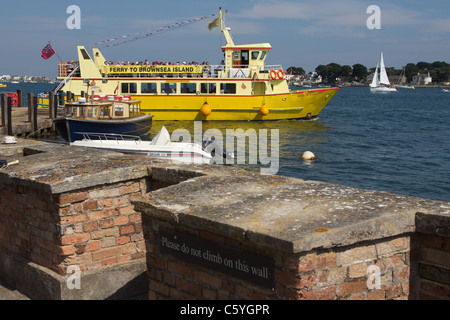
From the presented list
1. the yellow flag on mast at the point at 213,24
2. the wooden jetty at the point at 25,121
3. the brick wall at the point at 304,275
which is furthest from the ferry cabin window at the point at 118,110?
the brick wall at the point at 304,275

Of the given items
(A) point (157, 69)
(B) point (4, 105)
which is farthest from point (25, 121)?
(A) point (157, 69)

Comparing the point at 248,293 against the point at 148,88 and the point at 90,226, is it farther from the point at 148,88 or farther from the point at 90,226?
the point at 148,88

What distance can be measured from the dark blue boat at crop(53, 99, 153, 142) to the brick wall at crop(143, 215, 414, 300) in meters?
18.8

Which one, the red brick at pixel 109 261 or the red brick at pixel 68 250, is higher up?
the red brick at pixel 68 250

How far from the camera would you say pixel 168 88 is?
3431 cm

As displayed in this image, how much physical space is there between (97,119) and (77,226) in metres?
18.3

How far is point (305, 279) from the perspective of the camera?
10.4ft

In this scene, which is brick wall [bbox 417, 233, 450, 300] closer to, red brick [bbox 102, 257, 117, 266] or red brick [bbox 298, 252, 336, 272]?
red brick [bbox 298, 252, 336, 272]

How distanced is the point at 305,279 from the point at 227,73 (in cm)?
3280

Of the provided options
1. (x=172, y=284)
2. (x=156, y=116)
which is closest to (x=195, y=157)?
(x=172, y=284)

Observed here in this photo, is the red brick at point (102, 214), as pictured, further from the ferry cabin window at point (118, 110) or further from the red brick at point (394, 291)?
the ferry cabin window at point (118, 110)

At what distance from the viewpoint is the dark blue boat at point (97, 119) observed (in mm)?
21906

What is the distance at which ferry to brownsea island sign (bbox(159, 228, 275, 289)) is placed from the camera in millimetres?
3334

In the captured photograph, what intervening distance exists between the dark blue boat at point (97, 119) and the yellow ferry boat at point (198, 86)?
33.2 ft
